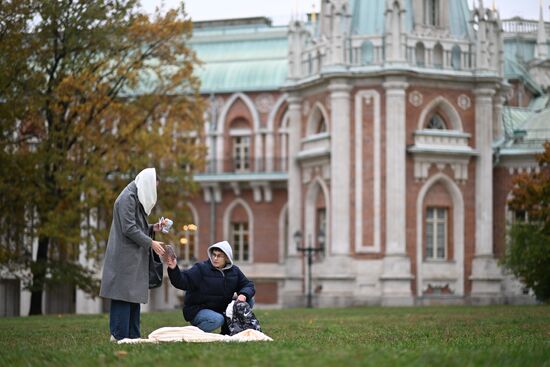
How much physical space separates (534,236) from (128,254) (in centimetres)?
2529

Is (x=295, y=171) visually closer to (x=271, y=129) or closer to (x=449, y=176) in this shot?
(x=449, y=176)

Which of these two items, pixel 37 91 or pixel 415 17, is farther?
pixel 415 17

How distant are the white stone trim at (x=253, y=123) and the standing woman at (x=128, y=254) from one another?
4953 centimetres

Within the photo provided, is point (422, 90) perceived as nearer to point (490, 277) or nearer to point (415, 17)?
point (415, 17)

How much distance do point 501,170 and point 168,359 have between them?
41.2 metres

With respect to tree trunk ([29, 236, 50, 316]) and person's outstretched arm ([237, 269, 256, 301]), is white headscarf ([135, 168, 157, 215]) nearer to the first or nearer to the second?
person's outstretched arm ([237, 269, 256, 301])

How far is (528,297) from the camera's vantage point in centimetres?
4838

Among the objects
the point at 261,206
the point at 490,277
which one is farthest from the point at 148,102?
the point at 261,206

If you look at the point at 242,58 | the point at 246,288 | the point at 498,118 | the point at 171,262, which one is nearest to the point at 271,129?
the point at 242,58

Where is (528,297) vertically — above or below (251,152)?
below

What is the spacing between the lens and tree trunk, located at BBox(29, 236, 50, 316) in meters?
37.2

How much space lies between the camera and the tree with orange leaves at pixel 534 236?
35875mm

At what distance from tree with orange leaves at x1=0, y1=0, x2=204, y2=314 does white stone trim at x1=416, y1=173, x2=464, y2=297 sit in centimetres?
1068

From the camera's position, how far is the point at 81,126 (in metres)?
36.6
